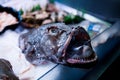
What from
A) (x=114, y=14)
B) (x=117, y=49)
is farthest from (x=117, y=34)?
(x=114, y=14)

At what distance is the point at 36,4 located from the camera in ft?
4.83

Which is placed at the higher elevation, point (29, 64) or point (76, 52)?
point (76, 52)

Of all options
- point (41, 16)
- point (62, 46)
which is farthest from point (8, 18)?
point (62, 46)

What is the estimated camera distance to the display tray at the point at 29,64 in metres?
0.77

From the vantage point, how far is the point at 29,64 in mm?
924

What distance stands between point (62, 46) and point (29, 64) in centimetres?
23

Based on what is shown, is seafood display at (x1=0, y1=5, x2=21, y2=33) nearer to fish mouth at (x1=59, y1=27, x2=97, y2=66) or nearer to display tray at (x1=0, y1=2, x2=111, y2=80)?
display tray at (x1=0, y1=2, x2=111, y2=80)

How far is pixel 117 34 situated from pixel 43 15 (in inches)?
20.9

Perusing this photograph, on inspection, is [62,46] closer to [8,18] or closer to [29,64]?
[29,64]

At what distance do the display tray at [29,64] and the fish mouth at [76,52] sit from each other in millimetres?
47

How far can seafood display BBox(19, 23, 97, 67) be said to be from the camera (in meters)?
0.79

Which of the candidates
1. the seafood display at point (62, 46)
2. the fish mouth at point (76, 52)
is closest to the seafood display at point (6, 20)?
the seafood display at point (62, 46)

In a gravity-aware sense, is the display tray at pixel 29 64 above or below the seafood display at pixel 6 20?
below

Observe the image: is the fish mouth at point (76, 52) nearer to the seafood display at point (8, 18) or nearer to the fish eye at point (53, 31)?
the fish eye at point (53, 31)
